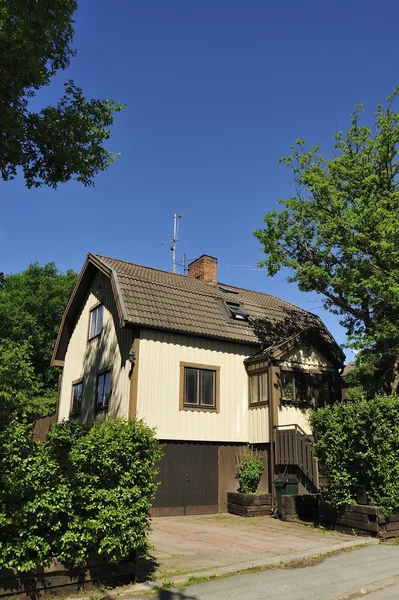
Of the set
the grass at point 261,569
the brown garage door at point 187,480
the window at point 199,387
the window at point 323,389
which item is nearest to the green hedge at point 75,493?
the grass at point 261,569

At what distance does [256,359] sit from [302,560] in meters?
9.70

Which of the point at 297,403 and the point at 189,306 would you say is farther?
the point at 189,306

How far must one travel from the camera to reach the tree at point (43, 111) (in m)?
8.70

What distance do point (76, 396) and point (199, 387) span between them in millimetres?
6885

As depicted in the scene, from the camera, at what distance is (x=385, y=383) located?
1697cm

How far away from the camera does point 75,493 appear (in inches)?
260

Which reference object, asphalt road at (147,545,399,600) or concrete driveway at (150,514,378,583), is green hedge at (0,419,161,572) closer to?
asphalt road at (147,545,399,600)

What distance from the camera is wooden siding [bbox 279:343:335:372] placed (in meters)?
18.2

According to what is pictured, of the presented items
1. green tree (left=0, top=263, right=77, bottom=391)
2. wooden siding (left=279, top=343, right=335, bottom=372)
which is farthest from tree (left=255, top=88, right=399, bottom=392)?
green tree (left=0, top=263, right=77, bottom=391)

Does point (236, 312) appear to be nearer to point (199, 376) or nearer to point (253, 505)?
point (199, 376)

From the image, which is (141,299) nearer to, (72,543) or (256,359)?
(256,359)

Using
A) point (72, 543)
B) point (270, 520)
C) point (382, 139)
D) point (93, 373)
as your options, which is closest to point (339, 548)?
point (270, 520)

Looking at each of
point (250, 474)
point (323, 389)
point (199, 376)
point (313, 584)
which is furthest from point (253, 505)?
point (313, 584)

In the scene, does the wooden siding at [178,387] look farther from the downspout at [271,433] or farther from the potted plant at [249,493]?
the downspout at [271,433]
